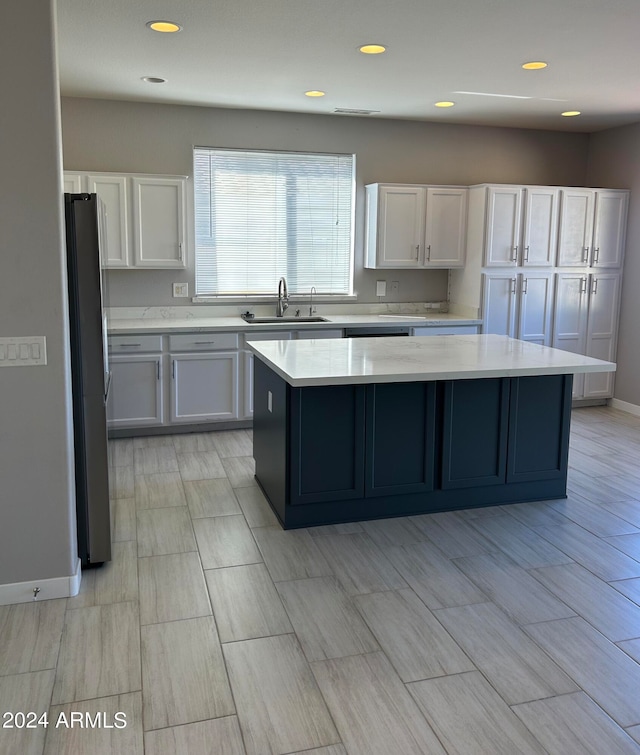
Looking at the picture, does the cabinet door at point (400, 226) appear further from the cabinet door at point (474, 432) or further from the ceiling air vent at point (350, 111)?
the cabinet door at point (474, 432)

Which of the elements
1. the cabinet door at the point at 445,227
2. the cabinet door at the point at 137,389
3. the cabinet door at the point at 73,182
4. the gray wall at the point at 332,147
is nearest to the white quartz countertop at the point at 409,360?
the cabinet door at the point at 137,389

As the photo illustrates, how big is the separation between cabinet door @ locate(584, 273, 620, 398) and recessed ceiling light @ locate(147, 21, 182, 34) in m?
4.33

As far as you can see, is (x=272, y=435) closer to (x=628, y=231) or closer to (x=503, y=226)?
(x=503, y=226)

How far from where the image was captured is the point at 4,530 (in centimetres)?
276

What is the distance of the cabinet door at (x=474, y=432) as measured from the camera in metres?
3.81

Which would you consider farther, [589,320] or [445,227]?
[589,320]

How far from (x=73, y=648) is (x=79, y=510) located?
0.68m

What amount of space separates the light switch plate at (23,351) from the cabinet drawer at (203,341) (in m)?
2.56

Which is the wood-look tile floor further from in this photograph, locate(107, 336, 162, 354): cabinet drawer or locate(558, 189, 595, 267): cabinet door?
locate(558, 189, 595, 267): cabinet door

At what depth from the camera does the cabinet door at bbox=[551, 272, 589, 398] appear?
20.6 ft

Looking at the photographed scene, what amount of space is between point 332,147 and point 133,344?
248 centimetres

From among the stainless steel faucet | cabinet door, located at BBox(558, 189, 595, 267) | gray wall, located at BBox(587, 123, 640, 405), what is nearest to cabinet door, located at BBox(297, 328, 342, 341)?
the stainless steel faucet

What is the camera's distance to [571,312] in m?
6.34

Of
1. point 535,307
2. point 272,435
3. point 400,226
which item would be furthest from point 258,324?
A: point 535,307
